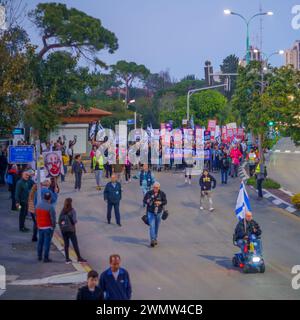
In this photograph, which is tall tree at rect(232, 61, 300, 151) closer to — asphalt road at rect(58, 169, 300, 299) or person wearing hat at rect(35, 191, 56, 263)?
asphalt road at rect(58, 169, 300, 299)

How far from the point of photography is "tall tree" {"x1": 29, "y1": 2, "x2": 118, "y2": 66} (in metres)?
38.4

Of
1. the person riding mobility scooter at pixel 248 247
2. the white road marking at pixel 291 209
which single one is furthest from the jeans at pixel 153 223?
the white road marking at pixel 291 209

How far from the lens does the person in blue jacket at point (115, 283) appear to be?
405 inches

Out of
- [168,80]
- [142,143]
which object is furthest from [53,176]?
[168,80]

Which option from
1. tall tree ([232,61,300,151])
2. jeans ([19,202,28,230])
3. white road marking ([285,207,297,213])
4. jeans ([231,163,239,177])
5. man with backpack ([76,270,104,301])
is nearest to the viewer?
man with backpack ([76,270,104,301])

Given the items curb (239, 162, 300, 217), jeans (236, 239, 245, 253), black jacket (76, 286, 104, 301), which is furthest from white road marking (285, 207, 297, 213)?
black jacket (76, 286, 104, 301)

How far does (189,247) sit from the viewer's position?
17734 mm

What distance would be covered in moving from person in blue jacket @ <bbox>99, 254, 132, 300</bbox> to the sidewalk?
283 cm

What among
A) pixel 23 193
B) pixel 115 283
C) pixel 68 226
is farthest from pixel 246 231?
pixel 23 193

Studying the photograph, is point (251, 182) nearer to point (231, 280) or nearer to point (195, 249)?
point (195, 249)

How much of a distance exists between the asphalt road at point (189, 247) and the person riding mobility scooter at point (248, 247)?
217 mm

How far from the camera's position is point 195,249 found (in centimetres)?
1748

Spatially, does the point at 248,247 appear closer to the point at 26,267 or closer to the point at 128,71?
the point at 26,267

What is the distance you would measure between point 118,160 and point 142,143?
5.08 m
